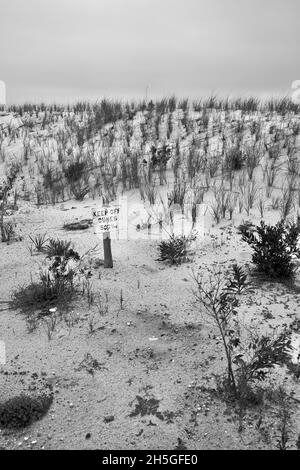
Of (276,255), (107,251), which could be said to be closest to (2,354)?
(107,251)

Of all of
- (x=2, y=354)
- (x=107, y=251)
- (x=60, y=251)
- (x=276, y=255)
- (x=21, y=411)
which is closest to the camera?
(x=21, y=411)

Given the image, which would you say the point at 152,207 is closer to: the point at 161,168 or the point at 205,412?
the point at 161,168

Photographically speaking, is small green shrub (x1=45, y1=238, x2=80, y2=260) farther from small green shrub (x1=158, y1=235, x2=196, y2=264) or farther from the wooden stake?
small green shrub (x1=158, y1=235, x2=196, y2=264)

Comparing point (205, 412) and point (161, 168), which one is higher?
point (161, 168)

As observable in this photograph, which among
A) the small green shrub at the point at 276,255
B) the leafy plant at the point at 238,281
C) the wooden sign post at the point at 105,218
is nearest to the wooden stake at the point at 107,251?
the wooden sign post at the point at 105,218

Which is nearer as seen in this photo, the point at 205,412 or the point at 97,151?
the point at 205,412

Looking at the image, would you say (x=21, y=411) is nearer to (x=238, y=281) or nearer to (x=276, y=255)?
(x=238, y=281)

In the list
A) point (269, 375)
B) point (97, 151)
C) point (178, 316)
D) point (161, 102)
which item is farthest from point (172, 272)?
point (161, 102)

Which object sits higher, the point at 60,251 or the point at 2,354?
the point at 60,251

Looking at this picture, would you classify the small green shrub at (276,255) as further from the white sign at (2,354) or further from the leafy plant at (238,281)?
the white sign at (2,354)

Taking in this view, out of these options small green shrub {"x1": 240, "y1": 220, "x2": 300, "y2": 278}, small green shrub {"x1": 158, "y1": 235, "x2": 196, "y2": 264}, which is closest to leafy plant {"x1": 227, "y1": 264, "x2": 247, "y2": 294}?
small green shrub {"x1": 240, "y1": 220, "x2": 300, "y2": 278}
